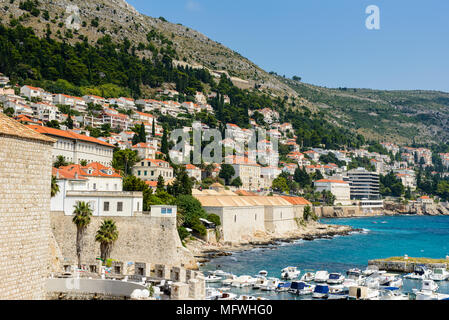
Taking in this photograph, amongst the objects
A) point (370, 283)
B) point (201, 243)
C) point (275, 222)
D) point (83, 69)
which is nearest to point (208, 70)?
point (83, 69)

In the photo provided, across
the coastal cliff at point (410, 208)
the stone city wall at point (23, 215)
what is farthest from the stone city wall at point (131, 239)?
the coastal cliff at point (410, 208)

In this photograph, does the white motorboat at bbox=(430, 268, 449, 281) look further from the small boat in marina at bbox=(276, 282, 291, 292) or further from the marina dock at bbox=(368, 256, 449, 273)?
the small boat in marina at bbox=(276, 282, 291, 292)

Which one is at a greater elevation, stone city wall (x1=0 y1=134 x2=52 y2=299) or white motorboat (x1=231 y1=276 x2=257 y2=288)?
stone city wall (x1=0 y1=134 x2=52 y2=299)

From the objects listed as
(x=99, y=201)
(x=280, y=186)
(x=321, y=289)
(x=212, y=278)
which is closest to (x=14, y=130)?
(x=99, y=201)

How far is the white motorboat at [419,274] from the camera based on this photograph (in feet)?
108

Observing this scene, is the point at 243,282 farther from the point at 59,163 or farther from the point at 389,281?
the point at 59,163

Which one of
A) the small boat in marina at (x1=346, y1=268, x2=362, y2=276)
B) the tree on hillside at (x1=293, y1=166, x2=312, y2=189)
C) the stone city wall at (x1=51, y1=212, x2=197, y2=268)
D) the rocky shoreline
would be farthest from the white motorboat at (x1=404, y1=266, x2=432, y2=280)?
the tree on hillside at (x1=293, y1=166, x2=312, y2=189)

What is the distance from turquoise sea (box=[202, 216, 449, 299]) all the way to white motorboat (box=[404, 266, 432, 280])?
992 millimetres

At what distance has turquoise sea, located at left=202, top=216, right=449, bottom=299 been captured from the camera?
110 feet

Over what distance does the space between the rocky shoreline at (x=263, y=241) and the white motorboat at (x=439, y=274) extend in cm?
1397

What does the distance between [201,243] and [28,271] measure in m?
27.2

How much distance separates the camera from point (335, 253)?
4425cm

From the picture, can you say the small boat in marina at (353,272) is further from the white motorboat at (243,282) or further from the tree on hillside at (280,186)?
the tree on hillside at (280,186)

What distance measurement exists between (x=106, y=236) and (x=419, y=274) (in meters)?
20.1
